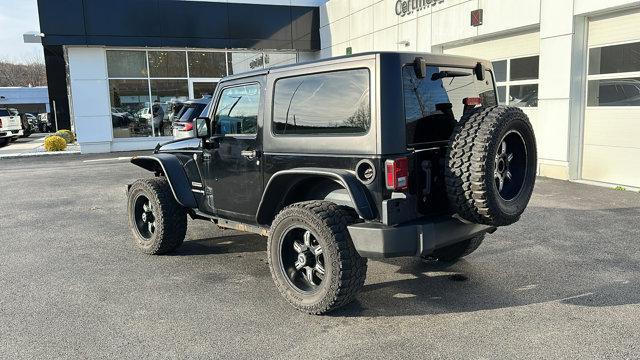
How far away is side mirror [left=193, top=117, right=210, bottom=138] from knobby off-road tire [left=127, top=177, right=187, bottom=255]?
2.94 feet

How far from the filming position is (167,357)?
3.31 meters

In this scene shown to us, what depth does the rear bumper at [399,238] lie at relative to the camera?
11.6ft

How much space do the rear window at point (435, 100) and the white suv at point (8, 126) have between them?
80.0 ft

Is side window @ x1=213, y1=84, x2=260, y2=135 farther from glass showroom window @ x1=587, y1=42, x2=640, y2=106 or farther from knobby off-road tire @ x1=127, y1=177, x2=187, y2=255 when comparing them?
glass showroom window @ x1=587, y1=42, x2=640, y2=106

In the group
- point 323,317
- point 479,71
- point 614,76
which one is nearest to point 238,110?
point 323,317

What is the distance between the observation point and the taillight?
3525 mm

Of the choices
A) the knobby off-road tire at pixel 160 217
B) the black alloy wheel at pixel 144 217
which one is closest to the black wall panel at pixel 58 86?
the black alloy wheel at pixel 144 217

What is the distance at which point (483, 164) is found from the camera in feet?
11.5

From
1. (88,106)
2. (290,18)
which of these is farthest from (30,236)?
(290,18)

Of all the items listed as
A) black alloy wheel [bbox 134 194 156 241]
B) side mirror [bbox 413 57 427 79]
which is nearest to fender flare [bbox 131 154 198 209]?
black alloy wheel [bbox 134 194 156 241]

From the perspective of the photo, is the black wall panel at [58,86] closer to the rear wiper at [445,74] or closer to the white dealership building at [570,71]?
the white dealership building at [570,71]

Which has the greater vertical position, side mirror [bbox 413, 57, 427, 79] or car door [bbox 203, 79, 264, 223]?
side mirror [bbox 413, 57, 427, 79]

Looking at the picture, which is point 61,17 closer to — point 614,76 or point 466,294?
point 614,76

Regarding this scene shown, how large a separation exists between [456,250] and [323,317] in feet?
5.74
